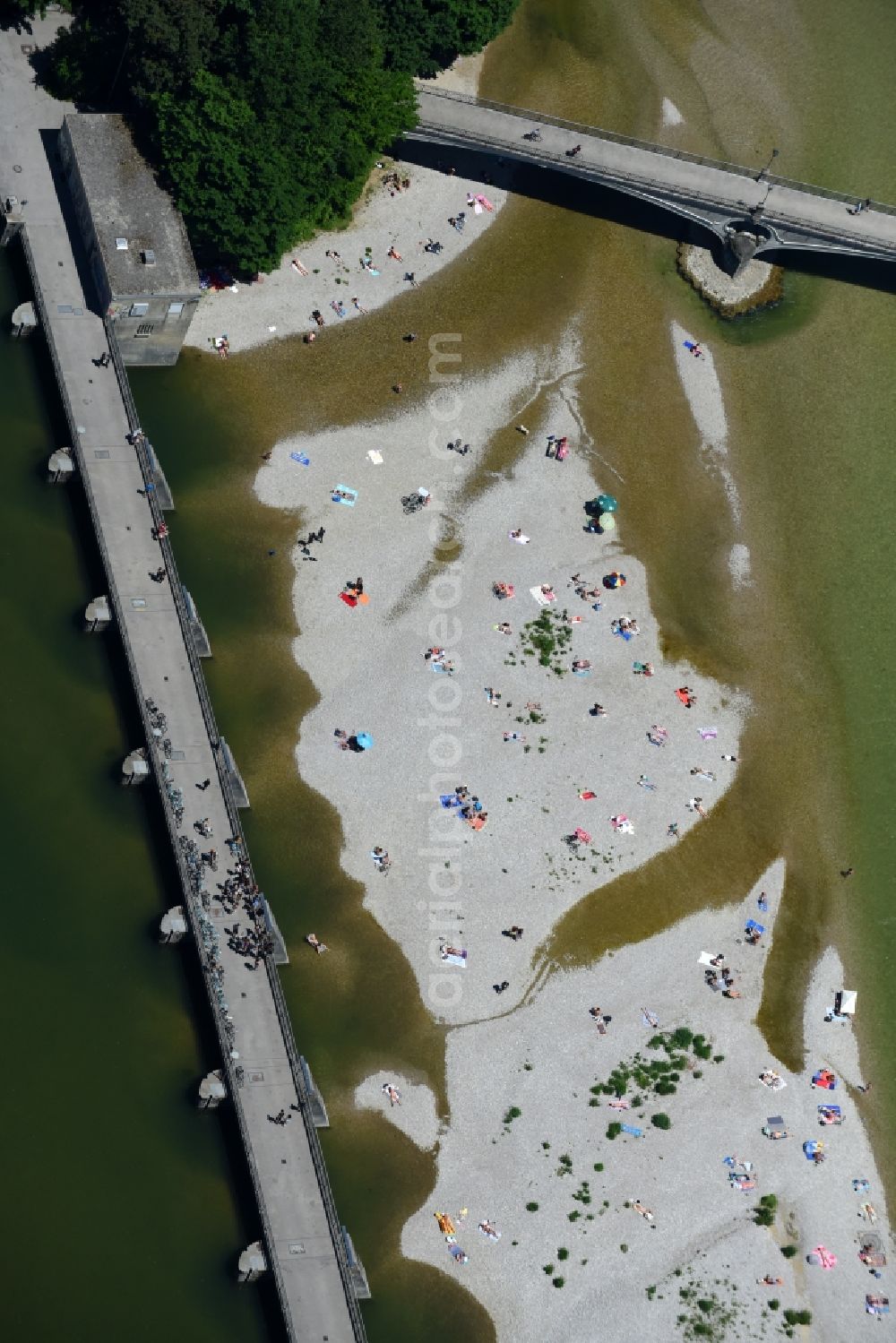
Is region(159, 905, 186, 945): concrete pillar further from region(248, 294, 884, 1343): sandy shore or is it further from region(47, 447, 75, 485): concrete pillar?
region(47, 447, 75, 485): concrete pillar

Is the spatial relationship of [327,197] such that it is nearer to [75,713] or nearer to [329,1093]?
[75,713]

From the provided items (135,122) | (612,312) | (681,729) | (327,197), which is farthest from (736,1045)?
(135,122)

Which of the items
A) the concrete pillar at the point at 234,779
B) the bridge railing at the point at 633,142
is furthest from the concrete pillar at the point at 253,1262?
the bridge railing at the point at 633,142

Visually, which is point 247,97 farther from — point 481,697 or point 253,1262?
point 253,1262

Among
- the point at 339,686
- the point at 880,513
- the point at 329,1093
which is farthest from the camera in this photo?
the point at 880,513

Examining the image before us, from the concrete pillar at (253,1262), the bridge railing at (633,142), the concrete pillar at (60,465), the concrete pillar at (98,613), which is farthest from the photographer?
the bridge railing at (633,142)

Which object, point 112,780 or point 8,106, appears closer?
point 112,780

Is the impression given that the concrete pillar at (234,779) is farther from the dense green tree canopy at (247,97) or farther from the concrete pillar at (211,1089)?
the dense green tree canopy at (247,97)
